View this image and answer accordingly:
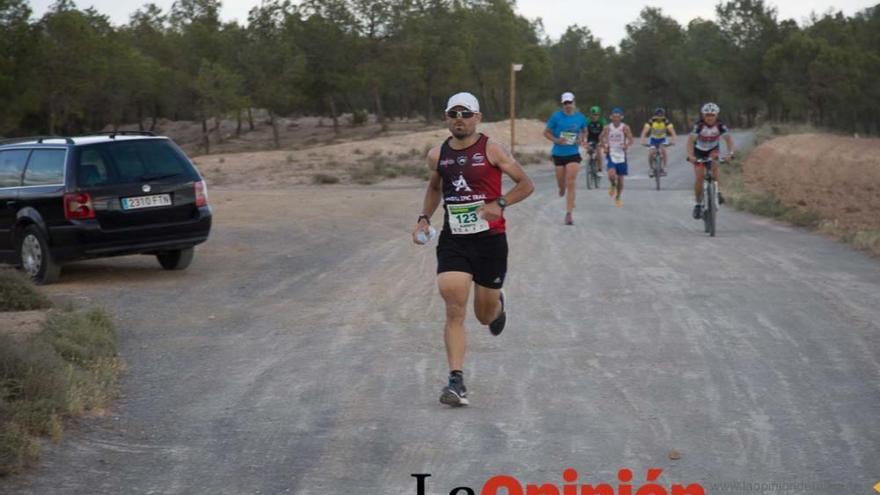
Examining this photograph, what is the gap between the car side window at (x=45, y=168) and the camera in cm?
1374

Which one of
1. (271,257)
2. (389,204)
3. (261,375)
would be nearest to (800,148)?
(389,204)

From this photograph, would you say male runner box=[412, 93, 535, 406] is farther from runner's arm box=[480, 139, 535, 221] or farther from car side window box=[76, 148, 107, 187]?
car side window box=[76, 148, 107, 187]

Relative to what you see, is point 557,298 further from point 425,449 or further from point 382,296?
point 425,449

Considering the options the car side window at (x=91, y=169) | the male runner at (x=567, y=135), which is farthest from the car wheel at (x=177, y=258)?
the male runner at (x=567, y=135)

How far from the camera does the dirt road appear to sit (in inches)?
246

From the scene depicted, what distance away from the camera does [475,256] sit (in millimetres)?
7867

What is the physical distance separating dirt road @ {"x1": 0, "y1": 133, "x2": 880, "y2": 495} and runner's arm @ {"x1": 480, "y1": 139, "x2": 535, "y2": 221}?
1.12 meters

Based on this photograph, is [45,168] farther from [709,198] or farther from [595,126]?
[595,126]

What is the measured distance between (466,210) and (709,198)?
11.1 meters

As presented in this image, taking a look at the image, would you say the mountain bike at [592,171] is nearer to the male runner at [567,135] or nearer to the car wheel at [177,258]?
the male runner at [567,135]

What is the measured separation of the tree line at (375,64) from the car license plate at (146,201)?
43.0 m

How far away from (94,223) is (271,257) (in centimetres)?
321

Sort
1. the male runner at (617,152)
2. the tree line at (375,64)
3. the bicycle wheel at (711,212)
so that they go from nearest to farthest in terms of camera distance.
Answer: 1. the bicycle wheel at (711,212)
2. the male runner at (617,152)
3. the tree line at (375,64)

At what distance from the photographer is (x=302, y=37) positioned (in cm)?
7875
